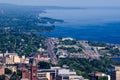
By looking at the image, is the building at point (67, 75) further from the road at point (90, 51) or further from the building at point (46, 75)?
the road at point (90, 51)

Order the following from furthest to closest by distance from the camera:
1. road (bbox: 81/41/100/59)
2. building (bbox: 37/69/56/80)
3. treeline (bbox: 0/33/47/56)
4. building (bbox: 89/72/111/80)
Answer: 1. treeline (bbox: 0/33/47/56)
2. road (bbox: 81/41/100/59)
3. building (bbox: 37/69/56/80)
4. building (bbox: 89/72/111/80)

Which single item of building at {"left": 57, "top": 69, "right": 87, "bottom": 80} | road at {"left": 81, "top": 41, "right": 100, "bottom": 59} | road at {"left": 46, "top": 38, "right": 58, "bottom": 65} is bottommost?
road at {"left": 81, "top": 41, "right": 100, "bottom": 59}

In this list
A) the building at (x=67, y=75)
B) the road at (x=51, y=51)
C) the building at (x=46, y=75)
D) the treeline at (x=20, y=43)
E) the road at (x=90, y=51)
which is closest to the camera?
the building at (x=46, y=75)

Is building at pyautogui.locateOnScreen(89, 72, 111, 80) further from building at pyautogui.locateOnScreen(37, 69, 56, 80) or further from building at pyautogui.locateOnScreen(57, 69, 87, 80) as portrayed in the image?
building at pyautogui.locateOnScreen(37, 69, 56, 80)

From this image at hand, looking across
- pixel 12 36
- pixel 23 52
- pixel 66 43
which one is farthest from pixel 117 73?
pixel 12 36

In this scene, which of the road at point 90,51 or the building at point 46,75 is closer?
the building at point 46,75

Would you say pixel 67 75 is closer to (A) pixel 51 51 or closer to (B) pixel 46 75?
(B) pixel 46 75

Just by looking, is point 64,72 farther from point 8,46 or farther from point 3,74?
point 8,46

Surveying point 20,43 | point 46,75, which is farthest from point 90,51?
point 46,75

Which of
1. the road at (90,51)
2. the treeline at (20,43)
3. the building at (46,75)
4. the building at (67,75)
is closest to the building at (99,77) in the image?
the building at (67,75)

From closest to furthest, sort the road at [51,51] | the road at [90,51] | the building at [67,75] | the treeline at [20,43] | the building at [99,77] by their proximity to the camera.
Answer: the building at [99,77]
the building at [67,75]
the road at [51,51]
the road at [90,51]
the treeline at [20,43]

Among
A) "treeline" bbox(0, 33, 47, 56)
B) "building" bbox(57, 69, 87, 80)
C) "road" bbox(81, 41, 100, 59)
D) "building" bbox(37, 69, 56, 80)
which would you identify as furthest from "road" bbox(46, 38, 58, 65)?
"building" bbox(57, 69, 87, 80)
